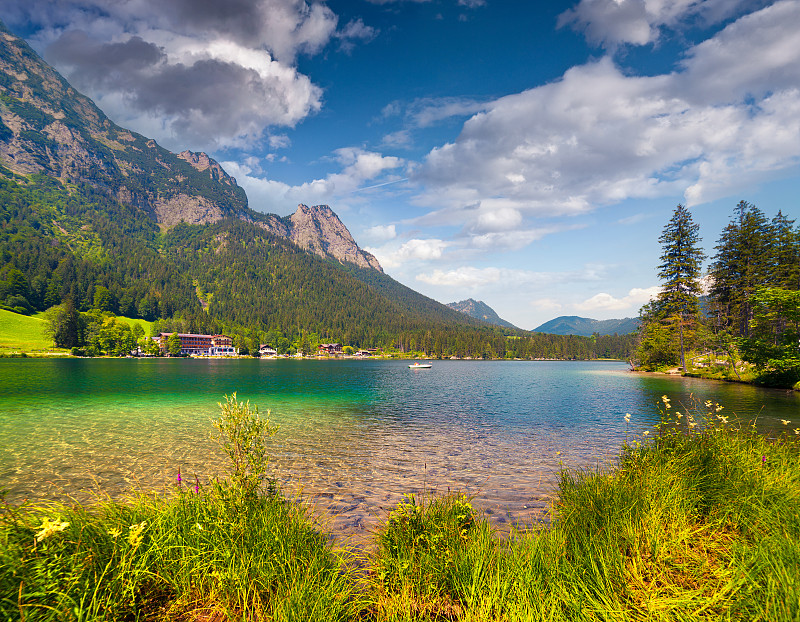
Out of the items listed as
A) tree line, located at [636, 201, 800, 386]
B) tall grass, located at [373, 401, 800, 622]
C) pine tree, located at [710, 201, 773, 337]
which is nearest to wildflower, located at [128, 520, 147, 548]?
tall grass, located at [373, 401, 800, 622]

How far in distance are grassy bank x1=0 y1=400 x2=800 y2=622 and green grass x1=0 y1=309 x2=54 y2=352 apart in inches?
6227

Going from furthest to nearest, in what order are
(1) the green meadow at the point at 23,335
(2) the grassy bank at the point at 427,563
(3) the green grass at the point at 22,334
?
(3) the green grass at the point at 22,334 < (1) the green meadow at the point at 23,335 < (2) the grassy bank at the point at 427,563

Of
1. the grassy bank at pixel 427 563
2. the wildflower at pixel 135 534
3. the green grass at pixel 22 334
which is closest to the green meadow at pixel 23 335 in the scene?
the green grass at pixel 22 334

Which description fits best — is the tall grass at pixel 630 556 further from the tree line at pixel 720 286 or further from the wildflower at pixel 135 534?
the tree line at pixel 720 286

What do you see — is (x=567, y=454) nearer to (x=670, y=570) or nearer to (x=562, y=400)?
(x=670, y=570)

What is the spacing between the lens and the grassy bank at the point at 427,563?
13.0 ft

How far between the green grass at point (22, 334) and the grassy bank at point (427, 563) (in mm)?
158176

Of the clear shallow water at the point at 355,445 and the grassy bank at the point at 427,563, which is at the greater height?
the grassy bank at the point at 427,563

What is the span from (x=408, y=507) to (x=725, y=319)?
83.0 meters

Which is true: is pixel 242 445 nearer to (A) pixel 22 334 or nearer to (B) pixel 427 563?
(B) pixel 427 563

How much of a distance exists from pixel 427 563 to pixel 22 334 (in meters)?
195

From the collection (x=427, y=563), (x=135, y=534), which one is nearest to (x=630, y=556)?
(x=427, y=563)

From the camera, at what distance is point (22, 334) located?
13538cm

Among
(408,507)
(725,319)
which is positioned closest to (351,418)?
(408,507)
